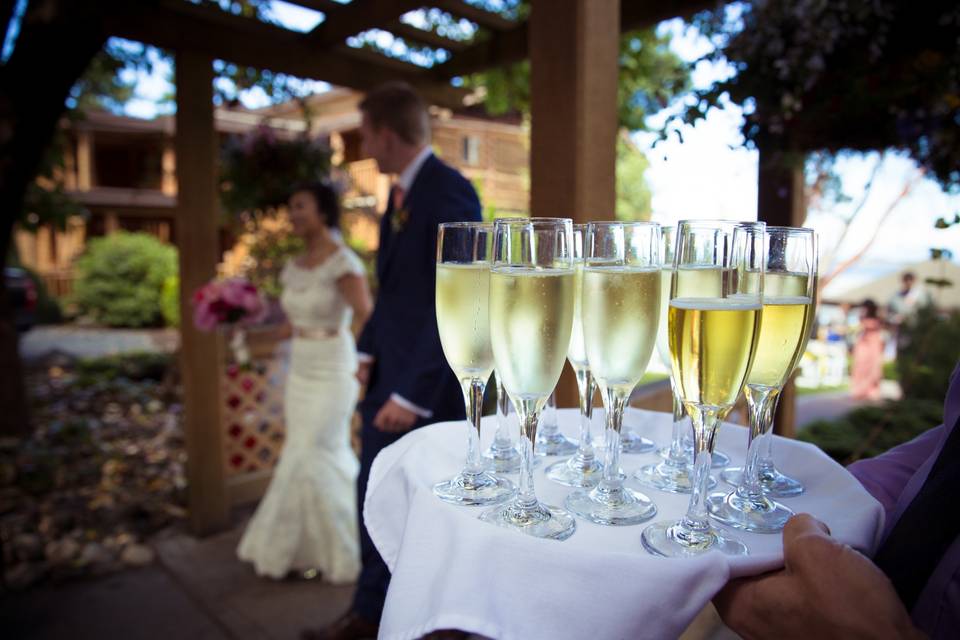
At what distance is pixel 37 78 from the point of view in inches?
179

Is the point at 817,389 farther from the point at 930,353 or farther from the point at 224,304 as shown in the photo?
the point at 224,304

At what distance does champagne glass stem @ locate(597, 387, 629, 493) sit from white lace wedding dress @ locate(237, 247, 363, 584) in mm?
3159

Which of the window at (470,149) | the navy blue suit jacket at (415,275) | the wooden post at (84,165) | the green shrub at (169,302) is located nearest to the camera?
the navy blue suit jacket at (415,275)

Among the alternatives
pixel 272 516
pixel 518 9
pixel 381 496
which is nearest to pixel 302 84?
pixel 518 9

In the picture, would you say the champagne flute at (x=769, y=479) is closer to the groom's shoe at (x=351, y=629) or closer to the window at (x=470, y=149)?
the groom's shoe at (x=351, y=629)

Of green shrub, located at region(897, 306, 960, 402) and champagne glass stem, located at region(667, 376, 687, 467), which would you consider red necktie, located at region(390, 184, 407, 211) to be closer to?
champagne glass stem, located at region(667, 376, 687, 467)

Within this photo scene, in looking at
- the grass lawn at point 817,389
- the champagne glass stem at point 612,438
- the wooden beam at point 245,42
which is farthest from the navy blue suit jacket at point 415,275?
the grass lawn at point 817,389

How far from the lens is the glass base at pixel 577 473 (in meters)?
1.24

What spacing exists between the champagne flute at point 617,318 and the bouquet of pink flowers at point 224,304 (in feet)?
11.5

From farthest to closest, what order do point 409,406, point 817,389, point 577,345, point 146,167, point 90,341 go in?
point 146,167
point 90,341
point 817,389
point 409,406
point 577,345

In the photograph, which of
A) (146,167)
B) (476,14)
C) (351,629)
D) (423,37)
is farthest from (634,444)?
(146,167)

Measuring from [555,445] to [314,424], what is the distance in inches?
117

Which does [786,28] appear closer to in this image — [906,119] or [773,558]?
[906,119]

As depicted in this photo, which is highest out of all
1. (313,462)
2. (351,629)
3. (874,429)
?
(874,429)
